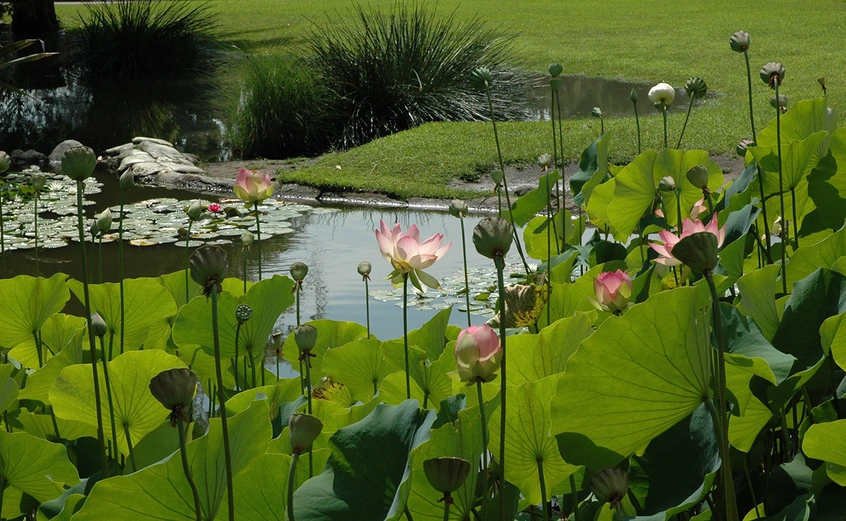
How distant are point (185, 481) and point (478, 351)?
0.84 ft

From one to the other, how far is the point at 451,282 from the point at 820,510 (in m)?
3.27

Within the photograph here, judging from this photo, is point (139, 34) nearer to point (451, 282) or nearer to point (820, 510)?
point (451, 282)

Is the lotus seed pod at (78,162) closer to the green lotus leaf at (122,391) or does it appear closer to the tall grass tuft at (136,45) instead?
the green lotus leaf at (122,391)

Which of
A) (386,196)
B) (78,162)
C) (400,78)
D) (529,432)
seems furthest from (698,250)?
(400,78)

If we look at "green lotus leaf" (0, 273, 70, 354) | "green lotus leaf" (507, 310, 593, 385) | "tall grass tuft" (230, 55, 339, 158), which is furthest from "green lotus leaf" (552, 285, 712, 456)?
"tall grass tuft" (230, 55, 339, 158)

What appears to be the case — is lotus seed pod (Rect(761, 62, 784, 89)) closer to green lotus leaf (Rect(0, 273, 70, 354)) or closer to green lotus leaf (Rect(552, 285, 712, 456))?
green lotus leaf (Rect(552, 285, 712, 456))

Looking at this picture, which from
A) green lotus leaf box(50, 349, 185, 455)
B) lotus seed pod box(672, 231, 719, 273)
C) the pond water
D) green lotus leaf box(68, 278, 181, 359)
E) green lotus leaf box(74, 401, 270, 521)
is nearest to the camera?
lotus seed pod box(672, 231, 719, 273)

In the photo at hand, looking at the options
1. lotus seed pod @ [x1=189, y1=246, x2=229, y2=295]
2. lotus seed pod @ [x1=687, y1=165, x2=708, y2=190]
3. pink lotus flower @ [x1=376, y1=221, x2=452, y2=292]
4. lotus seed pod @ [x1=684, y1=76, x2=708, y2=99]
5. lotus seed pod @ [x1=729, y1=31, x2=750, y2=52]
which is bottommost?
pink lotus flower @ [x1=376, y1=221, x2=452, y2=292]

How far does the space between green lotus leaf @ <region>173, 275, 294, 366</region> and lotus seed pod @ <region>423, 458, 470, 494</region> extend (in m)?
0.62

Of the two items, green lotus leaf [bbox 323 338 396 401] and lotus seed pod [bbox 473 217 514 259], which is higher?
lotus seed pod [bbox 473 217 514 259]

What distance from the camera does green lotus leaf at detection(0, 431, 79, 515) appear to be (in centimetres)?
86

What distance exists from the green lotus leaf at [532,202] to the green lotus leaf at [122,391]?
95 centimetres

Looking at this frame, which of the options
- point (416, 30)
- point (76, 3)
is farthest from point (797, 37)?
point (76, 3)

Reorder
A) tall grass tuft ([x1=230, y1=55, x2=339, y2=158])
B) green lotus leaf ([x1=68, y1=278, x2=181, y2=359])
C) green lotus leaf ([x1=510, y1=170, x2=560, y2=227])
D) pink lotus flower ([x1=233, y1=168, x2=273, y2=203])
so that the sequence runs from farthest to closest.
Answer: tall grass tuft ([x1=230, y1=55, x2=339, y2=158]), green lotus leaf ([x1=510, y1=170, x2=560, y2=227]), pink lotus flower ([x1=233, y1=168, x2=273, y2=203]), green lotus leaf ([x1=68, y1=278, x2=181, y2=359])
